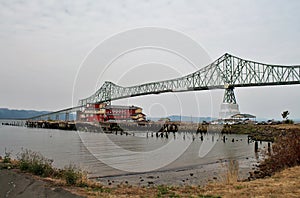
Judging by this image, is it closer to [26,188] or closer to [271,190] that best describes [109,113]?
[26,188]

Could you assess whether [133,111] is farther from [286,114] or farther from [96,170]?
[96,170]

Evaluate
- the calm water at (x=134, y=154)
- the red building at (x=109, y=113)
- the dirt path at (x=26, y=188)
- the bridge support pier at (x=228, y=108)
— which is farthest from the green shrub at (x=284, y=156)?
the red building at (x=109, y=113)

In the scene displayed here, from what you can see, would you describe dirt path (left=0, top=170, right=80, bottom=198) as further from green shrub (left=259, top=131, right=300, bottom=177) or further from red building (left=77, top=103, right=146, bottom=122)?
red building (left=77, top=103, right=146, bottom=122)

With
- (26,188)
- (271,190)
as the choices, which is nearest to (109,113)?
(26,188)

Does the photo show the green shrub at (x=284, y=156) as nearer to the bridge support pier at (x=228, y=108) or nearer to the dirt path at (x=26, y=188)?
the dirt path at (x=26, y=188)

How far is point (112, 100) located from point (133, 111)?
19.0 meters

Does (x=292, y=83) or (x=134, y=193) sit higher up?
(x=292, y=83)

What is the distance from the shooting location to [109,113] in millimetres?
107688

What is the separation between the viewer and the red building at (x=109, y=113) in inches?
4181

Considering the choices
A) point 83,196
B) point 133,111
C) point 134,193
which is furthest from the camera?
point 133,111

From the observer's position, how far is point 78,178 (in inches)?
437

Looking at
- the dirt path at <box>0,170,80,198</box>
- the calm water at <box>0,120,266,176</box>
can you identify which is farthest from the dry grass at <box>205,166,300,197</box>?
the calm water at <box>0,120,266,176</box>

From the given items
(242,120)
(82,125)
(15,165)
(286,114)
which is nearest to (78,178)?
(15,165)

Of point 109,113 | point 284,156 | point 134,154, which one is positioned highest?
A: point 109,113
